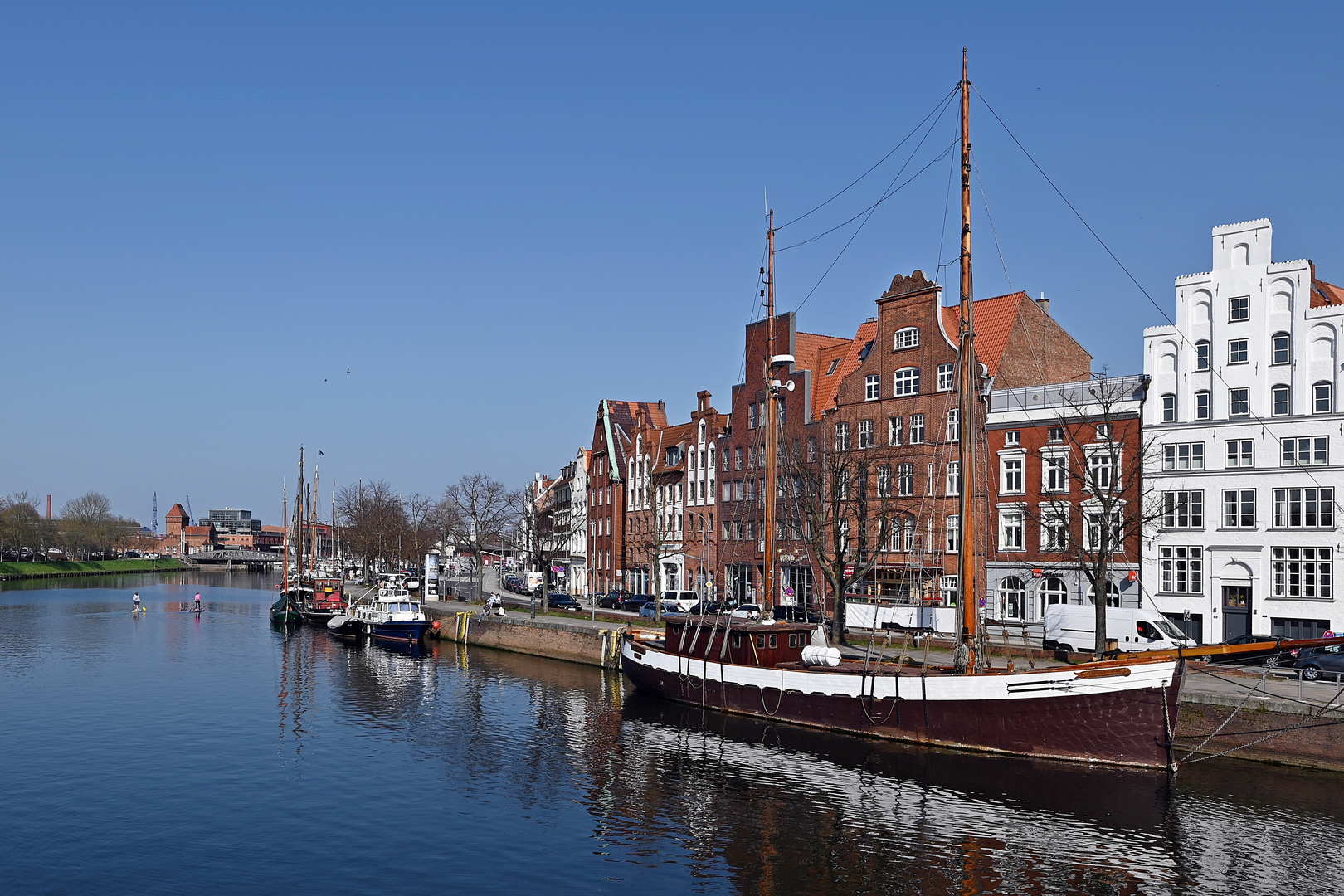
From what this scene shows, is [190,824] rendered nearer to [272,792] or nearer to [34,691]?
[272,792]

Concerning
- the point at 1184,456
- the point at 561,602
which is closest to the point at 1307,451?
the point at 1184,456

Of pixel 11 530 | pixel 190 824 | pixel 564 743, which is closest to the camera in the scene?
pixel 190 824

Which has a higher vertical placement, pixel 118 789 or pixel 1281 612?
pixel 1281 612

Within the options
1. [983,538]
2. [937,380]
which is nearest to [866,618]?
[983,538]

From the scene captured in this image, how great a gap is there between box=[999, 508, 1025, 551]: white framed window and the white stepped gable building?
24.0ft

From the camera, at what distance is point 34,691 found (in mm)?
53875

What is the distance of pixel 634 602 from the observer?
87.9 m

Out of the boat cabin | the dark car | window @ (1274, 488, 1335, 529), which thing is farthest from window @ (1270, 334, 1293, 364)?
the dark car

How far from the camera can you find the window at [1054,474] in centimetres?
6244

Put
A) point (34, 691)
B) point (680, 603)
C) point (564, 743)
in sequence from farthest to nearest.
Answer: point (680, 603)
point (34, 691)
point (564, 743)

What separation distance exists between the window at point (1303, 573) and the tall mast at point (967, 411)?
2421 centimetres

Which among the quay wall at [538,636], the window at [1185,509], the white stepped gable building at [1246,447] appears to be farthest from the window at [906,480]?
the quay wall at [538,636]

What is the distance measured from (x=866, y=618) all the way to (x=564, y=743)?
91.9ft

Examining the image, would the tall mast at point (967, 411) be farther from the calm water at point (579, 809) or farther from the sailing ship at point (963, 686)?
the calm water at point (579, 809)
